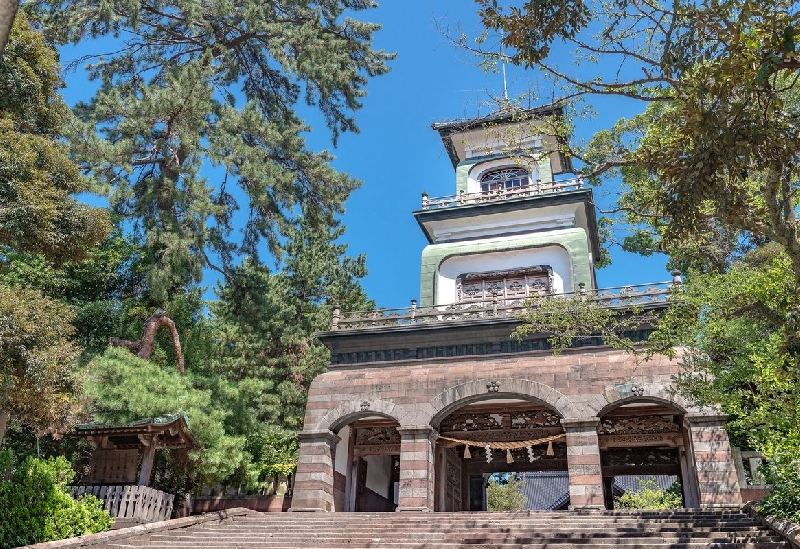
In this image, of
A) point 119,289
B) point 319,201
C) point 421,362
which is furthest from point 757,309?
point 119,289

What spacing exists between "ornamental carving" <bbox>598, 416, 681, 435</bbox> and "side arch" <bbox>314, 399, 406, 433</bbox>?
5551 millimetres

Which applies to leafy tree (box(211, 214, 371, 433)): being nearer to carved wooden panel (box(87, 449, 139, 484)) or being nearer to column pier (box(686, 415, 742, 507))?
carved wooden panel (box(87, 449, 139, 484))

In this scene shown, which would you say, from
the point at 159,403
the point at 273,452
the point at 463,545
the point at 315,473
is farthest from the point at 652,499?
the point at 159,403

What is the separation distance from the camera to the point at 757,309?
7.59m

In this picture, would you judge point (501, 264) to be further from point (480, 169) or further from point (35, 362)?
point (35, 362)

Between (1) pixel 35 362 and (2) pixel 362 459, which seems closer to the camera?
(1) pixel 35 362

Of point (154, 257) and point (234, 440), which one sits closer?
point (234, 440)

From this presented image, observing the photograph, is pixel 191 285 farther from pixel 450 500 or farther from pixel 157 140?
pixel 450 500

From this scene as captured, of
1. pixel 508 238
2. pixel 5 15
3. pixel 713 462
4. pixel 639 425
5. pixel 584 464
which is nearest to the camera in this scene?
pixel 5 15

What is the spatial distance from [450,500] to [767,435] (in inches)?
409

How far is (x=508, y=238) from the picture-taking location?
19656mm

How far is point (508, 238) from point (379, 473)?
8869 mm

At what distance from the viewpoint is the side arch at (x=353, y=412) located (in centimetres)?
1564

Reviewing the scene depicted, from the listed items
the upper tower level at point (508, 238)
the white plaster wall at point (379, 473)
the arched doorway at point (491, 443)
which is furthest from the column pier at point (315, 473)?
the upper tower level at point (508, 238)
